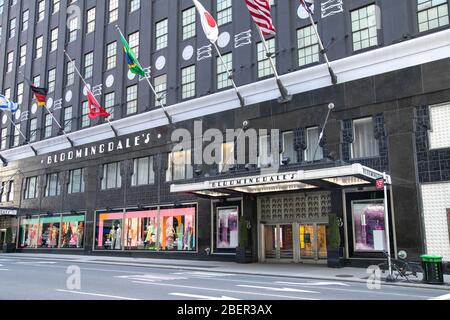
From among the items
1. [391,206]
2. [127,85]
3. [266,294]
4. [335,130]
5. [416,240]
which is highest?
[127,85]

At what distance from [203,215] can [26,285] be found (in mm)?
15850

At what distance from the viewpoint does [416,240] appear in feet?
69.7

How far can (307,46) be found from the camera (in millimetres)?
26562

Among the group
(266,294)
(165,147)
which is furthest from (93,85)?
(266,294)

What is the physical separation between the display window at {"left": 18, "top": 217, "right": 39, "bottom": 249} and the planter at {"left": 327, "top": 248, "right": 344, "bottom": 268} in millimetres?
28500

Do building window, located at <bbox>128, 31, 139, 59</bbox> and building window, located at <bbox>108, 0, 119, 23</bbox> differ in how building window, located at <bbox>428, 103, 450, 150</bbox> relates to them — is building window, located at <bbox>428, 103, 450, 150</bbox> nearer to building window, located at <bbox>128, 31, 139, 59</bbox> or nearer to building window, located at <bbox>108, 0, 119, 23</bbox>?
building window, located at <bbox>128, 31, 139, 59</bbox>

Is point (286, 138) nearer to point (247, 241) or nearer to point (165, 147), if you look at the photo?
point (247, 241)

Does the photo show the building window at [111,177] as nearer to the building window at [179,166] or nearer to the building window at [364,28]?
the building window at [179,166]

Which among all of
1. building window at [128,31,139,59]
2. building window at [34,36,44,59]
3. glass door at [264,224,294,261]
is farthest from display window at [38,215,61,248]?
glass door at [264,224,294,261]

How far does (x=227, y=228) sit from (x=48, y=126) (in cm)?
2296

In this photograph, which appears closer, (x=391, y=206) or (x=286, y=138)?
(x=391, y=206)

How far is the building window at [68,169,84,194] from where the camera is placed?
38.7 meters

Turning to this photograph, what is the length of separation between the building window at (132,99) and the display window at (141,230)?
7.73 m

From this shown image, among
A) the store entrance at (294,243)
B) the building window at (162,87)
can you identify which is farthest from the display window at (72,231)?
the store entrance at (294,243)
